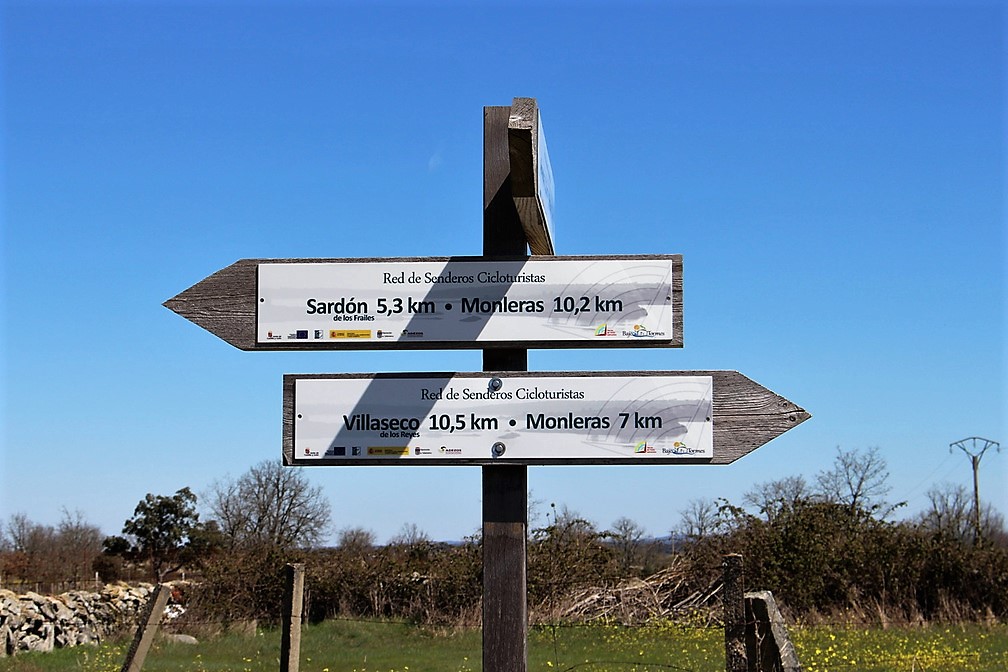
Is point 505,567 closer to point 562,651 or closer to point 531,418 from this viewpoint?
point 531,418

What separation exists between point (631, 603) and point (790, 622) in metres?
2.69

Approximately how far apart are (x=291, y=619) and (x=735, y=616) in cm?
275

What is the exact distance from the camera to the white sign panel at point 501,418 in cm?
474

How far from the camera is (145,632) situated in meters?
7.00

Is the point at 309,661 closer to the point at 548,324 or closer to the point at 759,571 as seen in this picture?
the point at 759,571

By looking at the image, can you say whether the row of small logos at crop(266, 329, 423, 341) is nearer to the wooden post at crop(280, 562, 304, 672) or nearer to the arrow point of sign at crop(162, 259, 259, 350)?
the arrow point of sign at crop(162, 259, 259, 350)

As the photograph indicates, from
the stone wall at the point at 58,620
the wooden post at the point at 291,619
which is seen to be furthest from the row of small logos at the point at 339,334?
the stone wall at the point at 58,620

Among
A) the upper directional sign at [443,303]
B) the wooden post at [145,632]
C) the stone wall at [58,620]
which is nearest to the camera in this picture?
the upper directional sign at [443,303]

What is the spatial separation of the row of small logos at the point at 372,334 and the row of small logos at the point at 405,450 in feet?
1.70

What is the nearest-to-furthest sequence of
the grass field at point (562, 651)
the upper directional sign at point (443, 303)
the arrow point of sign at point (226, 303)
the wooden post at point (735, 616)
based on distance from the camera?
1. the upper directional sign at point (443, 303)
2. the arrow point of sign at point (226, 303)
3. the wooden post at point (735, 616)
4. the grass field at point (562, 651)

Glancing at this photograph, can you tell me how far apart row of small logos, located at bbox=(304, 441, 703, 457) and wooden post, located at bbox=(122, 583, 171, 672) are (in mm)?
2882

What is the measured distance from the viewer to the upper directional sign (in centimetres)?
483

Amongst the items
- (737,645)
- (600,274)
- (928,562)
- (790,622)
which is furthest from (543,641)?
(600,274)

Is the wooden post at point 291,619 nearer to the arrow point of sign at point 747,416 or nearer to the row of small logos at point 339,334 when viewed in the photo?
the row of small logos at point 339,334
